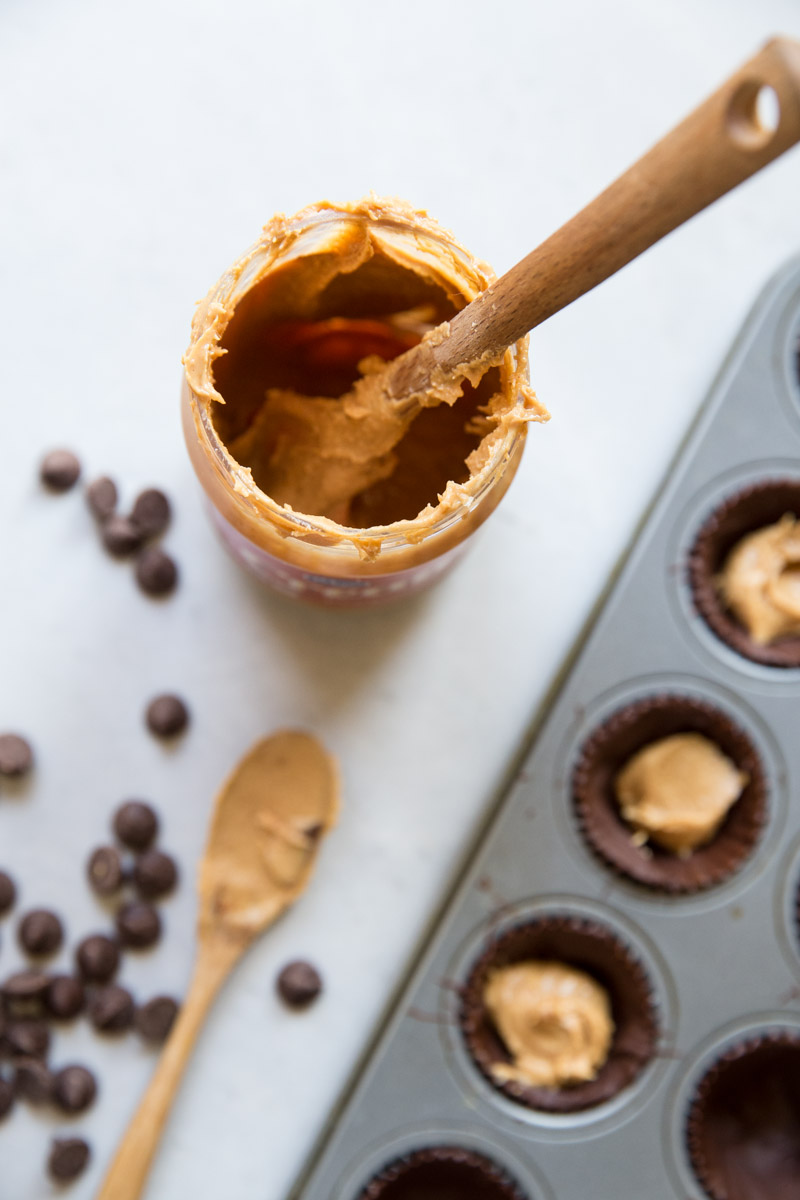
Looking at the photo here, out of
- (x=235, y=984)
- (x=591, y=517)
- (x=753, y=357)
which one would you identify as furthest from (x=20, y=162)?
(x=235, y=984)

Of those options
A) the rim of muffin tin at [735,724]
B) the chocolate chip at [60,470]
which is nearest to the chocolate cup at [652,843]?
the rim of muffin tin at [735,724]

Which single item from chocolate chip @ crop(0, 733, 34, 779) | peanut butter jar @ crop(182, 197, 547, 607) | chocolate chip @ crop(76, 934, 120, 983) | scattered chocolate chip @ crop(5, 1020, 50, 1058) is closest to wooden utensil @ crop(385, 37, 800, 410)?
peanut butter jar @ crop(182, 197, 547, 607)

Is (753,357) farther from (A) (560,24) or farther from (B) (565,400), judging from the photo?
(A) (560,24)

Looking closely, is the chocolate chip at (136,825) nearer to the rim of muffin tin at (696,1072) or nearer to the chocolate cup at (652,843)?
the chocolate cup at (652,843)

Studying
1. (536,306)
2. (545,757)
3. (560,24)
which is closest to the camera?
(536,306)

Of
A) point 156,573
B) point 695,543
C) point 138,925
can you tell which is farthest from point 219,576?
point 695,543

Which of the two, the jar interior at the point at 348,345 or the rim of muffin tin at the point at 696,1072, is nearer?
the jar interior at the point at 348,345
